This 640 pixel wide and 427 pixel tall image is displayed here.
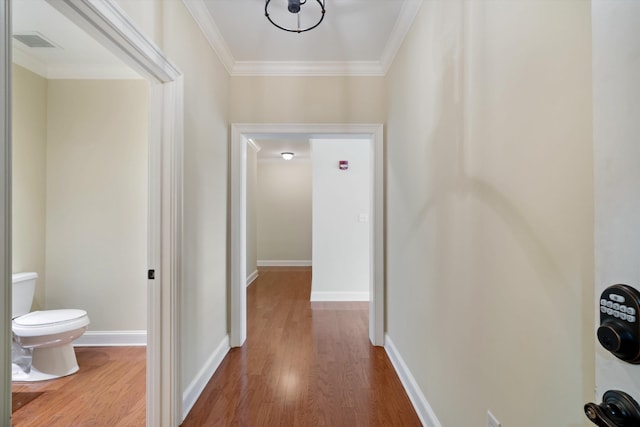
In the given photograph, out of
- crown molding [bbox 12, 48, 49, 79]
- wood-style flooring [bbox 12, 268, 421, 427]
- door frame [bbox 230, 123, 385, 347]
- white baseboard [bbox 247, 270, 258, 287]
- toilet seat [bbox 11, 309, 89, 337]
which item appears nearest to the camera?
wood-style flooring [bbox 12, 268, 421, 427]

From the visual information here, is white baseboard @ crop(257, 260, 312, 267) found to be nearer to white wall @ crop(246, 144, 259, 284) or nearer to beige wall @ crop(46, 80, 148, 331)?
white wall @ crop(246, 144, 259, 284)

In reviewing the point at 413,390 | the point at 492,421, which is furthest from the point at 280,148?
the point at 492,421

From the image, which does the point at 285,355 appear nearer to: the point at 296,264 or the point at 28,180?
the point at 28,180

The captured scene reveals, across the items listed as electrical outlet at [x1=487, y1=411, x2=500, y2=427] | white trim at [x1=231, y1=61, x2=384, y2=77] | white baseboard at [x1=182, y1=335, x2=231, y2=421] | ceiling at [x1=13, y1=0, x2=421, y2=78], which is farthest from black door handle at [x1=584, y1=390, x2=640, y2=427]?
white trim at [x1=231, y1=61, x2=384, y2=77]

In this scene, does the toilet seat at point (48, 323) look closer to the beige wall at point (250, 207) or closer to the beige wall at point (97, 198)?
the beige wall at point (97, 198)

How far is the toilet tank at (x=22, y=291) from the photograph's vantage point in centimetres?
229

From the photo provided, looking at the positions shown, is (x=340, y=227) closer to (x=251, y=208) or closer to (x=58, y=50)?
(x=251, y=208)

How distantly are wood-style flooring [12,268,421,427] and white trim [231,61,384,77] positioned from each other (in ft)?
8.28

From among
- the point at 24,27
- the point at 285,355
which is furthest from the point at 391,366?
the point at 24,27

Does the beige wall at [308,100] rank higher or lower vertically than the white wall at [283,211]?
higher

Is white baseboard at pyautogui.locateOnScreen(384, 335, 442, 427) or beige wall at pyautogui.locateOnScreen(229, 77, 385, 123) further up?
beige wall at pyautogui.locateOnScreen(229, 77, 385, 123)

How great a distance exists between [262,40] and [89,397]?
2.88 meters

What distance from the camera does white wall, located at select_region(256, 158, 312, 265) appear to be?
6965 millimetres

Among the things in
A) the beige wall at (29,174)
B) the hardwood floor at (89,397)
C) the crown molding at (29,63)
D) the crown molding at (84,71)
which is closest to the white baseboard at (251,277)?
the hardwood floor at (89,397)
